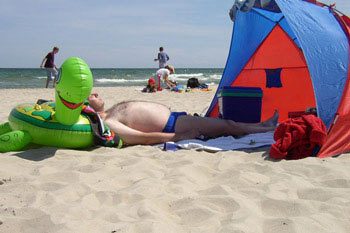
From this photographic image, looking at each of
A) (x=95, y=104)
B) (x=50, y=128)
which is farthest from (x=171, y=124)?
(x=50, y=128)

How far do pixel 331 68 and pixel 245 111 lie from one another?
134cm

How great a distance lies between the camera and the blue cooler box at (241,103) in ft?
15.9

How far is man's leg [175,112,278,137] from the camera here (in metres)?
4.38

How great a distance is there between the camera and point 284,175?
3.00 metres

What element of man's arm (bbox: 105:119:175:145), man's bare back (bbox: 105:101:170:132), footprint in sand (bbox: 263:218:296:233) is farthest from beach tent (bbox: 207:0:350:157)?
footprint in sand (bbox: 263:218:296:233)

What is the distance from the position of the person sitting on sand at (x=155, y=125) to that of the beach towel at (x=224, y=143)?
0.14 metres

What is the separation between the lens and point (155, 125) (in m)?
4.24

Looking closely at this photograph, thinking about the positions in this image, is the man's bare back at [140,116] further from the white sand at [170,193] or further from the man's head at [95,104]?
the white sand at [170,193]

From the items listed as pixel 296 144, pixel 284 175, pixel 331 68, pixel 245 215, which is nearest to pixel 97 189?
pixel 245 215

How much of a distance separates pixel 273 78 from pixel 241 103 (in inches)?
41.1

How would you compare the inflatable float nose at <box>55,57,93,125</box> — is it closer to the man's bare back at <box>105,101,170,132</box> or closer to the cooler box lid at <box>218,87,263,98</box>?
the man's bare back at <box>105,101,170,132</box>

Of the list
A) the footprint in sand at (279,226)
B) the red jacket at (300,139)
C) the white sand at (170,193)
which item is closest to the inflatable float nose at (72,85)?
the white sand at (170,193)

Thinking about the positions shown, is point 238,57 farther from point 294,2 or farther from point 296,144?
point 296,144

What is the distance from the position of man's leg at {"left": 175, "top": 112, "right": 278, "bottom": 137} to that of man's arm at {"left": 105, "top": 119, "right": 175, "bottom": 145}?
244mm
